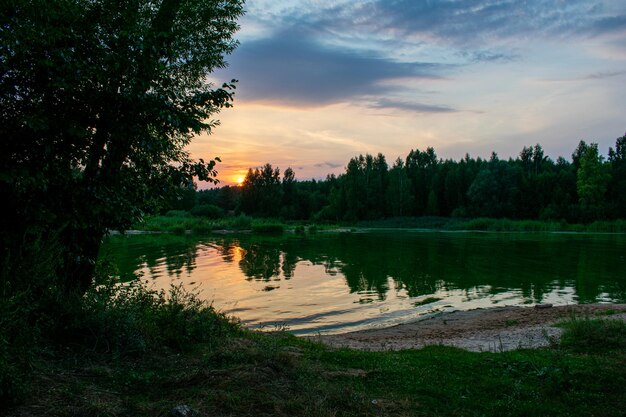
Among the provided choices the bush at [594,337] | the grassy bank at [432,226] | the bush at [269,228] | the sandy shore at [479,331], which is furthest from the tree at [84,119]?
the bush at [269,228]

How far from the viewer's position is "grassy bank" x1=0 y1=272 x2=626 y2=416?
6.11 metres

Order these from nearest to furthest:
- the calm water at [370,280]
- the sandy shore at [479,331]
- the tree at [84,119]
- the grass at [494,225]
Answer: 1. the tree at [84,119]
2. the sandy shore at [479,331]
3. the calm water at [370,280]
4. the grass at [494,225]

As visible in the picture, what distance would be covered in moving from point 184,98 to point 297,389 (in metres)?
5.99

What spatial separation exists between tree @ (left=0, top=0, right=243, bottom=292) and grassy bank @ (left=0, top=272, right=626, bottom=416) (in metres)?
1.53

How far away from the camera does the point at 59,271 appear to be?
914 centimetres

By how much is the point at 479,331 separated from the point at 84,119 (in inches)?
512

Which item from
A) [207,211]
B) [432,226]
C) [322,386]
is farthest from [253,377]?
[207,211]

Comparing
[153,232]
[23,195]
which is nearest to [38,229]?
[23,195]

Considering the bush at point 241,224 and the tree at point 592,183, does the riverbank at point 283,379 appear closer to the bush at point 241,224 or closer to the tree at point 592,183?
the bush at point 241,224

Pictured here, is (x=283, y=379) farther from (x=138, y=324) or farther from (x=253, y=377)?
(x=138, y=324)

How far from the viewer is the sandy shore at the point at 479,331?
1276 centimetres

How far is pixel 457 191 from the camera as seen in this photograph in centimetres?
12900

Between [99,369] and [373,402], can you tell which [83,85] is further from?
[373,402]

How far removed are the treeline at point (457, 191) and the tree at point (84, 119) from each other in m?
96.1
